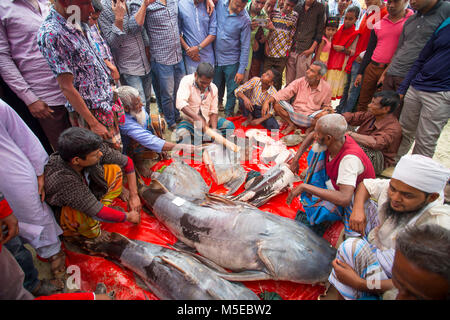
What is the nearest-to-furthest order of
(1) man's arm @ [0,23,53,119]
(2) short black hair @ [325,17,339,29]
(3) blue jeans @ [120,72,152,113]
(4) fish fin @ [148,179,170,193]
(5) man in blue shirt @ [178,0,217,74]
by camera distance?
(1) man's arm @ [0,23,53,119] → (4) fish fin @ [148,179,170,193] → (3) blue jeans @ [120,72,152,113] → (5) man in blue shirt @ [178,0,217,74] → (2) short black hair @ [325,17,339,29]

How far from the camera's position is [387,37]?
4230 mm

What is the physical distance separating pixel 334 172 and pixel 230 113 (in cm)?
342

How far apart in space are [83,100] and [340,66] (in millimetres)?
5269

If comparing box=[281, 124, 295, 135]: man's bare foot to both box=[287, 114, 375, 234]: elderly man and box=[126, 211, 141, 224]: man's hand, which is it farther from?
box=[126, 211, 141, 224]: man's hand

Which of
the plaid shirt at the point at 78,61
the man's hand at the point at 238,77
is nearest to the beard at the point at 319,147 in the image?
the plaid shirt at the point at 78,61

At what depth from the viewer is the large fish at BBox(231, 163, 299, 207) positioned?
3025 millimetres

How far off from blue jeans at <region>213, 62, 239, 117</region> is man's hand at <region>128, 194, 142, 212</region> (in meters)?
3.31

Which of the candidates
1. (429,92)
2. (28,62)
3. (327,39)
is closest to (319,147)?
(429,92)

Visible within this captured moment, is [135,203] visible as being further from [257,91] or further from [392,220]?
[257,91]

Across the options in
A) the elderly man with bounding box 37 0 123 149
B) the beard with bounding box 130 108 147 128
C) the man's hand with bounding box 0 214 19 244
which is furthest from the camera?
the beard with bounding box 130 108 147 128

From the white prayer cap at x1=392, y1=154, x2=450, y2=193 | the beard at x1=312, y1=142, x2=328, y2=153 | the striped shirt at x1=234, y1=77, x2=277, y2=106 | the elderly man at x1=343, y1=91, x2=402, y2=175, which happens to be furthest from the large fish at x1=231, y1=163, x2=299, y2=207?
the striped shirt at x1=234, y1=77, x2=277, y2=106

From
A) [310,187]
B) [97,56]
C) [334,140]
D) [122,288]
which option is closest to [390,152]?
[334,140]

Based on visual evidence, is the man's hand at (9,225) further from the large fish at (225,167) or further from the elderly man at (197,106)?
the elderly man at (197,106)

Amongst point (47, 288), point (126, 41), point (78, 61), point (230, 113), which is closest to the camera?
point (47, 288)
